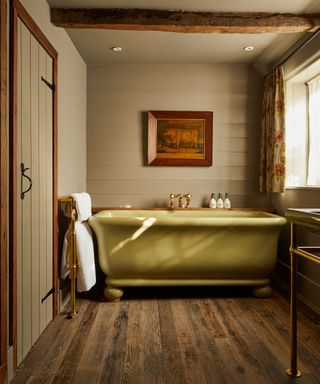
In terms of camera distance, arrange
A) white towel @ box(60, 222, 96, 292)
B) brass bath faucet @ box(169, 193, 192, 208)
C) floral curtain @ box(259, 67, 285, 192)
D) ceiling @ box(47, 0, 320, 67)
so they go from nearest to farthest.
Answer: ceiling @ box(47, 0, 320, 67), white towel @ box(60, 222, 96, 292), floral curtain @ box(259, 67, 285, 192), brass bath faucet @ box(169, 193, 192, 208)

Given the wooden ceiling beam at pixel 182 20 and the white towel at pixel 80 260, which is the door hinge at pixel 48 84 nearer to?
the wooden ceiling beam at pixel 182 20

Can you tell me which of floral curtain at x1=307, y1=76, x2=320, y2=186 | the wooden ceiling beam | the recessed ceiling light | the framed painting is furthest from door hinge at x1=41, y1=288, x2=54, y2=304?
floral curtain at x1=307, y1=76, x2=320, y2=186

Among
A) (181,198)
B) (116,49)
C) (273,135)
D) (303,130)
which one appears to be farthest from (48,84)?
(303,130)

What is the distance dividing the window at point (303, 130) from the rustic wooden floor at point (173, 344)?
1.24 m

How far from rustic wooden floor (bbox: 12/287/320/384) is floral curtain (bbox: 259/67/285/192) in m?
1.22

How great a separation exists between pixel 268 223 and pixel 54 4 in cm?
243

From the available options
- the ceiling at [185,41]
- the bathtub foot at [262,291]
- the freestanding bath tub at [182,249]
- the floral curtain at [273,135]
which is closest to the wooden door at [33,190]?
the freestanding bath tub at [182,249]

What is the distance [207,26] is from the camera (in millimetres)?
2721

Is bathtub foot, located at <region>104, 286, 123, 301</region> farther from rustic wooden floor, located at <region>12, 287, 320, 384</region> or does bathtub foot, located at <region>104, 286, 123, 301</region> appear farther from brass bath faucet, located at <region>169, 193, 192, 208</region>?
brass bath faucet, located at <region>169, 193, 192, 208</region>

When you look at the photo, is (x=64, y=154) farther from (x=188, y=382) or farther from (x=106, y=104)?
(x=188, y=382)

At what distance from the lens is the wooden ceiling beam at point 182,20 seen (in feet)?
8.79

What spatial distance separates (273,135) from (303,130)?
0.28 metres

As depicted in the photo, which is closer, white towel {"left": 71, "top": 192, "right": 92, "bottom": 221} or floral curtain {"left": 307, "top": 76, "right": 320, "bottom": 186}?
white towel {"left": 71, "top": 192, "right": 92, "bottom": 221}

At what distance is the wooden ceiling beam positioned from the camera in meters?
2.68
